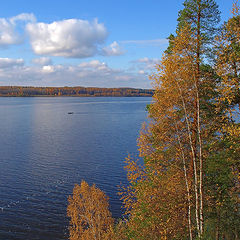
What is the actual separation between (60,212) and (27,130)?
53.8 m

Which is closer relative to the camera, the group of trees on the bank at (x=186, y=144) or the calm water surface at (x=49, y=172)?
the group of trees on the bank at (x=186, y=144)

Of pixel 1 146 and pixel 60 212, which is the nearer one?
pixel 60 212

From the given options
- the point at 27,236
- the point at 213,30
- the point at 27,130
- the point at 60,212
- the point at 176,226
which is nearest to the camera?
the point at 176,226

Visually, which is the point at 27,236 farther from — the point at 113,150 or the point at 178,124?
the point at 113,150

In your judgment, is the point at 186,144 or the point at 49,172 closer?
the point at 186,144

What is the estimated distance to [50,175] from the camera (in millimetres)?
44281

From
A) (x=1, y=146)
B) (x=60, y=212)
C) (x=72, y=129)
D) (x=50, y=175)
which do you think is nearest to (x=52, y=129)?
(x=72, y=129)

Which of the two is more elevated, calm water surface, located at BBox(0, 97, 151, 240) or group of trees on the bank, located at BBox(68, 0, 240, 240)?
group of trees on the bank, located at BBox(68, 0, 240, 240)

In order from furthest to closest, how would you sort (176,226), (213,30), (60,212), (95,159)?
(95,159)
(60,212)
(213,30)
(176,226)

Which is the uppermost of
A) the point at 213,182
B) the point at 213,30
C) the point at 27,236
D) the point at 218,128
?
the point at 213,30

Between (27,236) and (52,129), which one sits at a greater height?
(52,129)

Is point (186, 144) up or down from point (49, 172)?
up

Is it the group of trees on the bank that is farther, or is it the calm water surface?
the calm water surface

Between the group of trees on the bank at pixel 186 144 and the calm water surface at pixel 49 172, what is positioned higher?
the group of trees on the bank at pixel 186 144
